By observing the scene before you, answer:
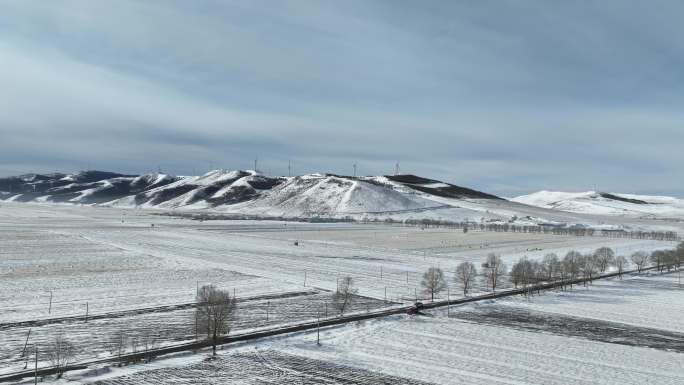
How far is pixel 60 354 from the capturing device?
1218 inches

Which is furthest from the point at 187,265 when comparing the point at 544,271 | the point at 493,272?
the point at 544,271

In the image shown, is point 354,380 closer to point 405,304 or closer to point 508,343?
point 508,343

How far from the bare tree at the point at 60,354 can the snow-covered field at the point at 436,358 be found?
107 cm

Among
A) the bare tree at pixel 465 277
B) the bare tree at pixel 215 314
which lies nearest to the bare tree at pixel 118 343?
the bare tree at pixel 215 314

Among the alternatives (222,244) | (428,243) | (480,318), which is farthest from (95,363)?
(428,243)

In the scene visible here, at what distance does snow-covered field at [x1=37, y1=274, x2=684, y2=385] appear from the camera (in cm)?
2909

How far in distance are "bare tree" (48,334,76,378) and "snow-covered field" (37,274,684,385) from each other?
1.07m

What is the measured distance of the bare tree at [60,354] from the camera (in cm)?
2819

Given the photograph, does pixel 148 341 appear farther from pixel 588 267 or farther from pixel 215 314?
pixel 588 267

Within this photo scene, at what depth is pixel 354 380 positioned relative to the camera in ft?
93.9

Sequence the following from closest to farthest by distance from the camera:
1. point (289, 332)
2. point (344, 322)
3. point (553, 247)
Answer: point (289, 332)
point (344, 322)
point (553, 247)

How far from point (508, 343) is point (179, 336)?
2276 cm

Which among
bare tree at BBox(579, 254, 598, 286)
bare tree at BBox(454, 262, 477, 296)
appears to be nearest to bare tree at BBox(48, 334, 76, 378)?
bare tree at BBox(454, 262, 477, 296)

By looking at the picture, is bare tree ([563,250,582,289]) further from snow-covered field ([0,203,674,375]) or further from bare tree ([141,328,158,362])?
bare tree ([141,328,158,362])
